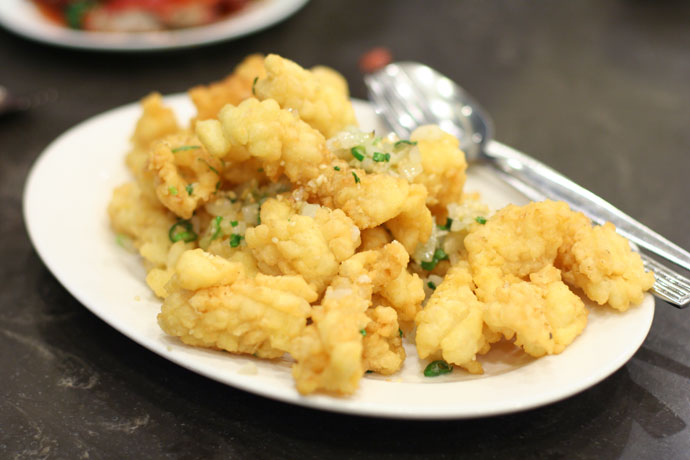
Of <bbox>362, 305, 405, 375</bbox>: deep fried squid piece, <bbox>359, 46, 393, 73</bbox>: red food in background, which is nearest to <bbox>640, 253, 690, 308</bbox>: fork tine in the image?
<bbox>362, 305, 405, 375</bbox>: deep fried squid piece

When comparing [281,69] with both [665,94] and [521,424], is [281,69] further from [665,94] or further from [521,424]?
A: [665,94]

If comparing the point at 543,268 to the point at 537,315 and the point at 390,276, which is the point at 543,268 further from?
the point at 390,276

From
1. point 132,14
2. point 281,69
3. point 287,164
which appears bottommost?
point 132,14

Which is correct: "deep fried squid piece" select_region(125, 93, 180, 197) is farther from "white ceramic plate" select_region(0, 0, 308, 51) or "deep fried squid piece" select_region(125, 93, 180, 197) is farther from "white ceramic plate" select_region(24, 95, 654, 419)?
"white ceramic plate" select_region(0, 0, 308, 51)

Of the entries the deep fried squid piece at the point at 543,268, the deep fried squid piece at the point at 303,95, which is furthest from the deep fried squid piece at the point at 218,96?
the deep fried squid piece at the point at 543,268

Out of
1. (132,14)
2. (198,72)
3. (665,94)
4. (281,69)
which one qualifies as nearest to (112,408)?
(281,69)

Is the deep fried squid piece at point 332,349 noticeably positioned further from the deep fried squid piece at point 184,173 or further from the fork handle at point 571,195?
the fork handle at point 571,195

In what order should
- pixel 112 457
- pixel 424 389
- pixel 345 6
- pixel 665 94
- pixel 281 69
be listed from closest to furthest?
1. pixel 424 389
2. pixel 112 457
3. pixel 281 69
4. pixel 665 94
5. pixel 345 6
